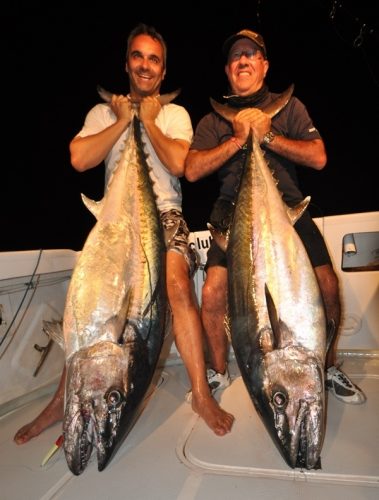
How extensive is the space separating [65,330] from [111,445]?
0.53 m

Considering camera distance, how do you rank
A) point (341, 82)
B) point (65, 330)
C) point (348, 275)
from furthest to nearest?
point (341, 82) → point (348, 275) → point (65, 330)

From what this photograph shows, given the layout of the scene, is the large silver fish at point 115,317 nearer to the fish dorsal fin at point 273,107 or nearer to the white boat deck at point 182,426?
the white boat deck at point 182,426

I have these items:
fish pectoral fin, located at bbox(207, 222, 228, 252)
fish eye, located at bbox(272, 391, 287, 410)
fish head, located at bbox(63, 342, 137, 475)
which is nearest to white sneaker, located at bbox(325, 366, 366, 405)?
fish eye, located at bbox(272, 391, 287, 410)

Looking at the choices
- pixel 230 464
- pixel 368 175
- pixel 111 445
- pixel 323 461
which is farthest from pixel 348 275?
pixel 368 175

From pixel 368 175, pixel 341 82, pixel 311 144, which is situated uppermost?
pixel 341 82

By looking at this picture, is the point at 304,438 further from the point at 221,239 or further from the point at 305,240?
the point at 305,240

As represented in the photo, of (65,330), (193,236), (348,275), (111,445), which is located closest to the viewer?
(111,445)

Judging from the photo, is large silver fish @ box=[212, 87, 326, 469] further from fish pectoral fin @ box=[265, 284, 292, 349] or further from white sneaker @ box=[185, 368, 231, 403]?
white sneaker @ box=[185, 368, 231, 403]

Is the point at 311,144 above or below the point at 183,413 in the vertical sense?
above

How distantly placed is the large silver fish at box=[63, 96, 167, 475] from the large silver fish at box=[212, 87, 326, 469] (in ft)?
1.39

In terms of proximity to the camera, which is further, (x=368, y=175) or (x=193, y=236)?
(x=368, y=175)

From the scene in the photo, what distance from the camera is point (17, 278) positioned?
233 cm

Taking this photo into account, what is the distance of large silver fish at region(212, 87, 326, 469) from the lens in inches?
57.1

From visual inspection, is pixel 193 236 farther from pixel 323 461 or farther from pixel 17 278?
pixel 323 461
